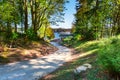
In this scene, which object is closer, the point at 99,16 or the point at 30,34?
the point at 30,34

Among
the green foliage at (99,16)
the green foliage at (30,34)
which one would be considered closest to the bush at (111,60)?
the green foliage at (30,34)

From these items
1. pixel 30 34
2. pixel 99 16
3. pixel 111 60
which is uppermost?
pixel 111 60

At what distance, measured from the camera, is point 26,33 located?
28688 mm

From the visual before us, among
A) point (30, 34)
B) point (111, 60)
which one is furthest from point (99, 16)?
point (111, 60)

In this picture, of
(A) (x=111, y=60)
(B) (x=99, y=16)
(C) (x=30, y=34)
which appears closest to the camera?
(A) (x=111, y=60)

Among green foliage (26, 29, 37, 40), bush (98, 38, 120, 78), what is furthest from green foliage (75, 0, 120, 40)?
bush (98, 38, 120, 78)

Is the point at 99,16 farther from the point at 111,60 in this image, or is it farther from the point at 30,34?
the point at 111,60

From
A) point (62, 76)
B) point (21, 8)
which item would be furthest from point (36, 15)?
point (62, 76)

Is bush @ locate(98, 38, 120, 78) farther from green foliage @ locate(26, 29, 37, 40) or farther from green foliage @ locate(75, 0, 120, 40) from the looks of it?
green foliage @ locate(75, 0, 120, 40)

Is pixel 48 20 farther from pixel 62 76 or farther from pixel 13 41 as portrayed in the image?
pixel 62 76

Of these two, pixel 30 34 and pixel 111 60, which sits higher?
pixel 111 60

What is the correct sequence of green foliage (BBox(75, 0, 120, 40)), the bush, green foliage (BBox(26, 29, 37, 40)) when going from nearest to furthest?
the bush < green foliage (BBox(26, 29, 37, 40)) < green foliage (BBox(75, 0, 120, 40))

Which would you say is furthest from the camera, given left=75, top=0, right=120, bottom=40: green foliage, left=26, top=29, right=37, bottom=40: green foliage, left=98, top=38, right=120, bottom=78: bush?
left=75, top=0, right=120, bottom=40: green foliage

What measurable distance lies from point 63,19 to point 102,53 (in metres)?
Answer: 28.8
